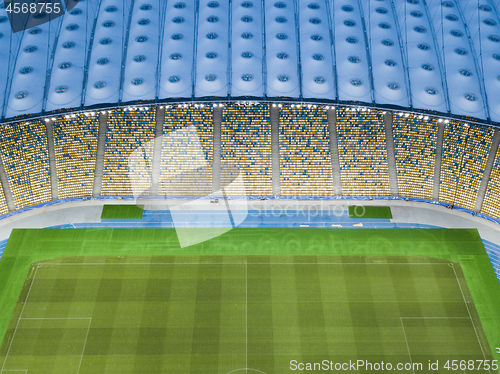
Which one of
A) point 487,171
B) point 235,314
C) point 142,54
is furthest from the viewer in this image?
point 487,171

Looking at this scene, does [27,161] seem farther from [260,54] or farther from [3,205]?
[260,54]

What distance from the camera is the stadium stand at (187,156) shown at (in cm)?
2866

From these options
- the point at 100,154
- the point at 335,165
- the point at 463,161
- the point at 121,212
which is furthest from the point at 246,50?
the point at 463,161

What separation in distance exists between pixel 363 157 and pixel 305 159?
13.4 feet

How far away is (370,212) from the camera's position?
93.5 ft

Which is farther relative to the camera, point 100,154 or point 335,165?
point 335,165

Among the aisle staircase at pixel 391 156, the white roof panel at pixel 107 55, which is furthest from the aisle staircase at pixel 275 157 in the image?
the white roof panel at pixel 107 55

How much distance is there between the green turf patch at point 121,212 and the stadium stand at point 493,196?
23.8 metres

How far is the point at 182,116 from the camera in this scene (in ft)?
93.4

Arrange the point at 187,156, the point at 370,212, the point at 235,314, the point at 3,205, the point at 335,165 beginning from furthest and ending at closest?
the point at 335,165 < the point at 187,156 < the point at 370,212 < the point at 3,205 < the point at 235,314

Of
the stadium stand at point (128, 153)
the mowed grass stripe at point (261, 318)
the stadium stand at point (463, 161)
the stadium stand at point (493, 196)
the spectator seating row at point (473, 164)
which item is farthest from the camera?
the stadium stand at point (128, 153)

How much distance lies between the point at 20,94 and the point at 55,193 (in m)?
7.11

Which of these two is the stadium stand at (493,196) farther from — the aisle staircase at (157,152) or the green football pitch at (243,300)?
the aisle staircase at (157,152)

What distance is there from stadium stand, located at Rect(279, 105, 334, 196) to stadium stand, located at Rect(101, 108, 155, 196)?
9434 mm
